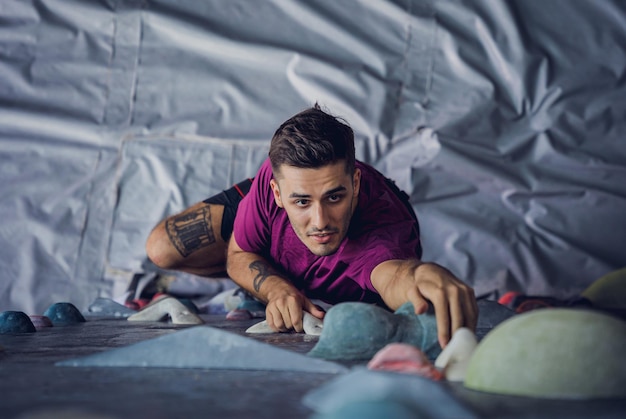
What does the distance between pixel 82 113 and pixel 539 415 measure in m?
2.92

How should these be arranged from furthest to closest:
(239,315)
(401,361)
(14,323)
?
(239,315), (14,323), (401,361)

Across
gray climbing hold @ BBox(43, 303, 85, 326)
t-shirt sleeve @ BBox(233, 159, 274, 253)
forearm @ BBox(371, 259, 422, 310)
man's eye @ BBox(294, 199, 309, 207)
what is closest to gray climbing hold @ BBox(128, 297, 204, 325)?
gray climbing hold @ BBox(43, 303, 85, 326)

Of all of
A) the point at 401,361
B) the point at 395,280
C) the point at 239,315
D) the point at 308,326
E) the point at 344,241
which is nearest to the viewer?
the point at 401,361

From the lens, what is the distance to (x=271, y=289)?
208 centimetres

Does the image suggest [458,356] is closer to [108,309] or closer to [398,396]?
[398,396]

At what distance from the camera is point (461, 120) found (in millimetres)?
3258

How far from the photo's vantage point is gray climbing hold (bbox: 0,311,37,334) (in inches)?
74.5

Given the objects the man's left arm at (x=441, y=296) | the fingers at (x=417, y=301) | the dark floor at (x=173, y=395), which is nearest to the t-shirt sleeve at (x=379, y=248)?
the man's left arm at (x=441, y=296)

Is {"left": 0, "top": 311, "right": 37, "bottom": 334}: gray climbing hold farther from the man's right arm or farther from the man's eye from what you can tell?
the man's eye

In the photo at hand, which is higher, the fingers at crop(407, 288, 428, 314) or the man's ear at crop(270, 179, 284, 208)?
the man's ear at crop(270, 179, 284, 208)

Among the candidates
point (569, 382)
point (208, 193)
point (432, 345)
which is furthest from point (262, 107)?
point (569, 382)

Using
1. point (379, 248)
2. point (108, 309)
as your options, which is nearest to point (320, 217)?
point (379, 248)

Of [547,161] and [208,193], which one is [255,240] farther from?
[547,161]

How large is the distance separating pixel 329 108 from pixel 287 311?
1598 mm
